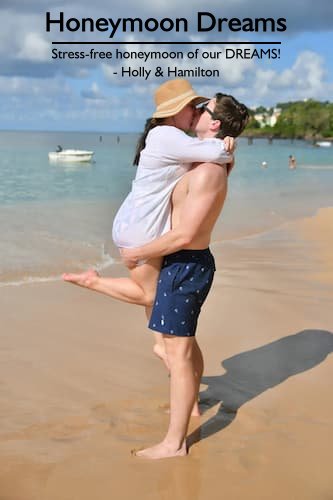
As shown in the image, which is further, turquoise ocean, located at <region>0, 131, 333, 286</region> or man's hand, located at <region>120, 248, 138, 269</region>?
turquoise ocean, located at <region>0, 131, 333, 286</region>

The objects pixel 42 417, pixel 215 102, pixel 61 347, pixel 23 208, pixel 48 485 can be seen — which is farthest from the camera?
pixel 23 208

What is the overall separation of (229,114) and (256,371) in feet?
7.07

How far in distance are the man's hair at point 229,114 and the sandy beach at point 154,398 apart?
170cm

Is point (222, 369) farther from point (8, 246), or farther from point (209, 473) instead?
point (8, 246)

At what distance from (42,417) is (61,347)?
1313 mm

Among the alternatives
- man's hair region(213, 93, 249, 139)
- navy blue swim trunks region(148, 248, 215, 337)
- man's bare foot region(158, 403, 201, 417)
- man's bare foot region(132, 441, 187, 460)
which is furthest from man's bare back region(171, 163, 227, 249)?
man's bare foot region(158, 403, 201, 417)

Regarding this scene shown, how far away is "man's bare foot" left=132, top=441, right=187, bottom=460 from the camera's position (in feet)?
11.7

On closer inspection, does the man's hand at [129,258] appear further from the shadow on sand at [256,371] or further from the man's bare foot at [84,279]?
the shadow on sand at [256,371]

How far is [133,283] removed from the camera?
3775 mm

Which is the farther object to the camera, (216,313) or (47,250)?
(47,250)

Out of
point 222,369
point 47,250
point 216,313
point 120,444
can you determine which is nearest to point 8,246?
point 47,250

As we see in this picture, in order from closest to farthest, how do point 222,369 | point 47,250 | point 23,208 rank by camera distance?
point 222,369, point 47,250, point 23,208

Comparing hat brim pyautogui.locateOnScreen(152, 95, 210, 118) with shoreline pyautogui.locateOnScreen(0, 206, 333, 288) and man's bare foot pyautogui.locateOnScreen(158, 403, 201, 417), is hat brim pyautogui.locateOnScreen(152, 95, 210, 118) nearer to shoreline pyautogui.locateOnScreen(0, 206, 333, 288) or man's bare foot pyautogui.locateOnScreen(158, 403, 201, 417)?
man's bare foot pyautogui.locateOnScreen(158, 403, 201, 417)

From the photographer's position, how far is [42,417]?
13.5ft
